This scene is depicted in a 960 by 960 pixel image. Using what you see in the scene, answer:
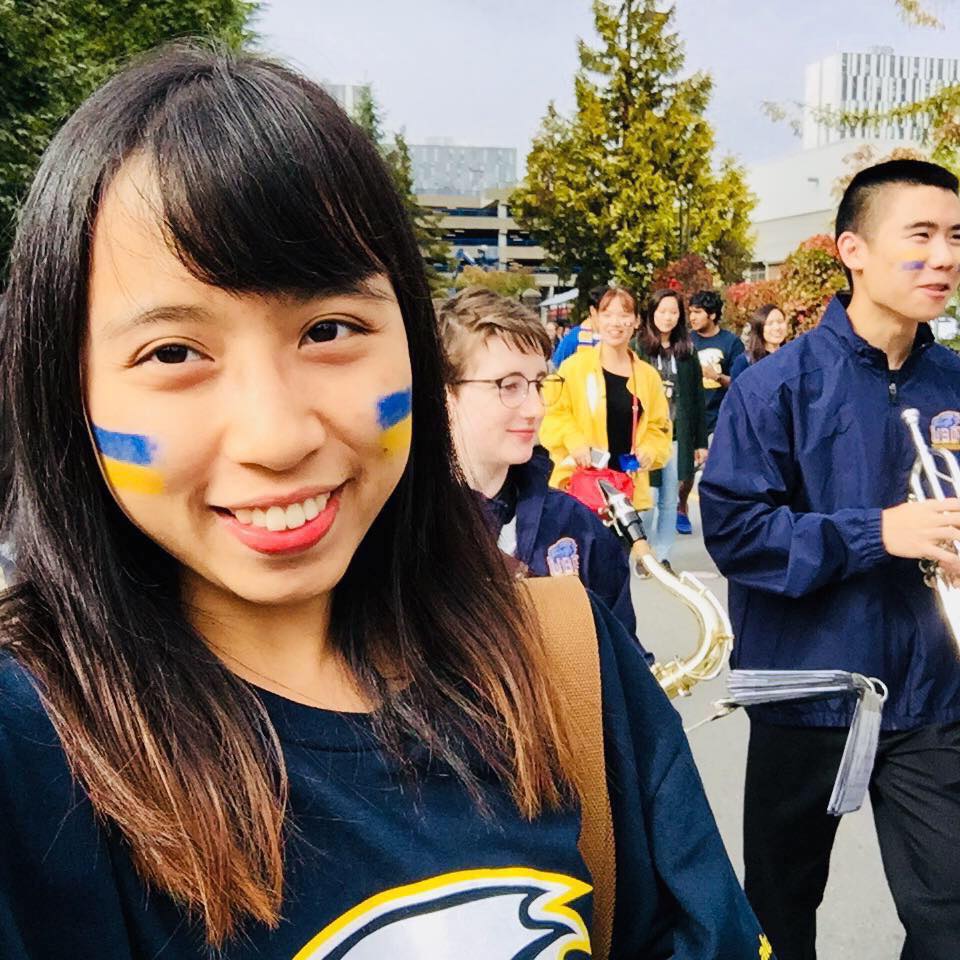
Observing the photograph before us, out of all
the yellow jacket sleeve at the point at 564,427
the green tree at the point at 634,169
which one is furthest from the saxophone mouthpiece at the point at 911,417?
the green tree at the point at 634,169

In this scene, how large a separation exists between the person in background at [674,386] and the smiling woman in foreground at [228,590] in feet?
19.7

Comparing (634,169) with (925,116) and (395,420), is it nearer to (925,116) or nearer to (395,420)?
(925,116)

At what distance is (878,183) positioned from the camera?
244cm

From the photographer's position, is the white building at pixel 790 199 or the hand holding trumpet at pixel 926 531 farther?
the white building at pixel 790 199

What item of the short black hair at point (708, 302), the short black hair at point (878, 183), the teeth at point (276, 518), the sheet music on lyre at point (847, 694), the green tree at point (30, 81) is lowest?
the sheet music on lyre at point (847, 694)

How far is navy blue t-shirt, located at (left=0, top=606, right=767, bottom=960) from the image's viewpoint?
796mm

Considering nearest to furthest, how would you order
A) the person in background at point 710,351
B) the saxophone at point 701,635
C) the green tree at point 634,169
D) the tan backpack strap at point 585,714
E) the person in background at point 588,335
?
the tan backpack strap at point 585,714, the saxophone at point 701,635, the person in background at point 588,335, the person in background at point 710,351, the green tree at point 634,169

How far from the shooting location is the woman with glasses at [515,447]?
8.02ft

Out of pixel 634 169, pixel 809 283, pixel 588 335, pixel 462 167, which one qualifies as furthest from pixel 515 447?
pixel 462 167

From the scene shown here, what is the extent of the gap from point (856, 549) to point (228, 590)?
1628 mm

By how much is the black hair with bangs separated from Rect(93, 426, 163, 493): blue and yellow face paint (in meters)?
0.04

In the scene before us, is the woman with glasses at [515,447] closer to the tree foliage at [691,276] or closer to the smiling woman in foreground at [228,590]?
the smiling woman in foreground at [228,590]

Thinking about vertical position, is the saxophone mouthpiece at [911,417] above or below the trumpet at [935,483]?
above

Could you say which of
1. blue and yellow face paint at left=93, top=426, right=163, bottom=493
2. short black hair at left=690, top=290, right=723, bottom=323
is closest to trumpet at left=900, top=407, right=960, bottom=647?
blue and yellow face paint at left=93, top=426, right=163, bottom=493
